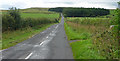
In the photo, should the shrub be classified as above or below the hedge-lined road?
Answer: above

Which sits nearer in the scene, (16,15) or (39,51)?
(39,51)

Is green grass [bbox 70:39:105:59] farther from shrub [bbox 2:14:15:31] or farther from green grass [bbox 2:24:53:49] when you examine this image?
shrub [bbox 2:14:15:31]

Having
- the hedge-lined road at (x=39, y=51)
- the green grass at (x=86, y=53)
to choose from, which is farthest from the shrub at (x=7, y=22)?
the green grass at (x=86, y=53)

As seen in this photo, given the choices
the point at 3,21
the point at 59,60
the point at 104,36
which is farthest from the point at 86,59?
the point at 3,21

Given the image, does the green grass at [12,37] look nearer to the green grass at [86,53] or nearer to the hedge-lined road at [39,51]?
the hedge-lined road at [39,51]

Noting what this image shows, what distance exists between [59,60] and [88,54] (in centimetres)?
232

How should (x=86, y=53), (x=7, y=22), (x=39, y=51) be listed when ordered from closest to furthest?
(x=86, y=53), (x=39, y=51), (x=7, y=22)

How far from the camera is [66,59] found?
1104cm

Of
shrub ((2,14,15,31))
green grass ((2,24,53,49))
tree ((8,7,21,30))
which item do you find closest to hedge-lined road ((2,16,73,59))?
green grass ((2,24,53,49))

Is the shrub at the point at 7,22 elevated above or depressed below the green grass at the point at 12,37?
above

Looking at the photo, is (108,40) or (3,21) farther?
(3,21)

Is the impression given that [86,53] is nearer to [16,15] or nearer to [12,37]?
[12,37]

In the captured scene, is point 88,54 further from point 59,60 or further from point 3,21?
point 3,21

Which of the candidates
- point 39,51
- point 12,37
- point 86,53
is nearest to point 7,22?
point 12,37
